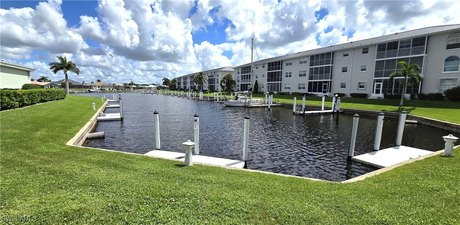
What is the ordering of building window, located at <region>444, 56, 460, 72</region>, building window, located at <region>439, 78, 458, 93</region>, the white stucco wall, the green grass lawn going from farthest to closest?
the white stucco wall
building window, located at <region>439, 78, 458, 93</region>
building window, located at <region>444, 56, 460, 72</region>
the green grass lawn

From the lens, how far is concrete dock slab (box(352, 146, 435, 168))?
9.55m

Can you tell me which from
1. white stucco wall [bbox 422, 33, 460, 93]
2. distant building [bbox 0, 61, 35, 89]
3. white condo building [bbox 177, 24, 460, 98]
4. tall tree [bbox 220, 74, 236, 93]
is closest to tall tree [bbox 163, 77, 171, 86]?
tall tree [bbox 220, 74, 236, 93]

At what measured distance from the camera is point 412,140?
15.2 meters

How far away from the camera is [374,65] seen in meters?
39.6

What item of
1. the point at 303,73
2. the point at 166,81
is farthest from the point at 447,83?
the point at 166,81

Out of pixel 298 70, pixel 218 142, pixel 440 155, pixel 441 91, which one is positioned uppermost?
pixel 298 70

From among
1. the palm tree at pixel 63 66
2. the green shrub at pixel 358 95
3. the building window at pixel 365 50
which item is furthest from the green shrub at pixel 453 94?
the palm tree at pixel 63 66

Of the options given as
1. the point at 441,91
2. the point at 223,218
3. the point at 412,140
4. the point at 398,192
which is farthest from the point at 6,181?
the point at 441,91

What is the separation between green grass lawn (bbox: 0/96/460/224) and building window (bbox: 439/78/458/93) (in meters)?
32.1

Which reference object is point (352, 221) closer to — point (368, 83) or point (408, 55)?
point (408, 55)

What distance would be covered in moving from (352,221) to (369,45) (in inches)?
1730

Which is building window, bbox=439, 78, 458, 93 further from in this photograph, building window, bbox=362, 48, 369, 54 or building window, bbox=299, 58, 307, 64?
building window, bbox=299, 58, 307, 64

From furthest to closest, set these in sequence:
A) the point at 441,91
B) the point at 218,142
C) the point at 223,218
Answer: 1. the point at 441,91
2. the point at 218,142
3. the point at 223,218

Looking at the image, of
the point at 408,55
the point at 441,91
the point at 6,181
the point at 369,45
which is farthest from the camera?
the point at 369,45
